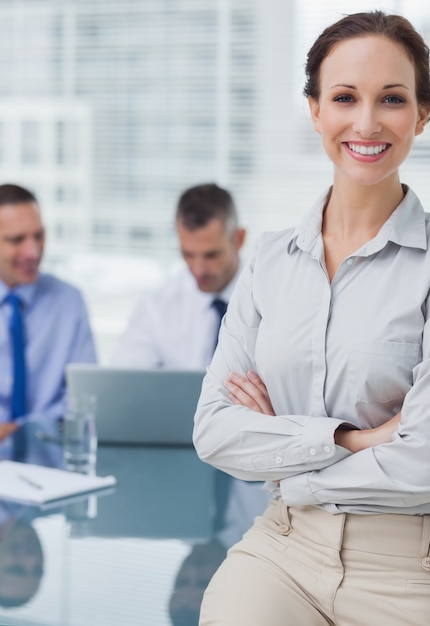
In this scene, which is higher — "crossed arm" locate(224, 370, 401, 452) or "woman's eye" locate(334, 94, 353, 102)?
"woman's eye" locate(334, 94, 353, 102)

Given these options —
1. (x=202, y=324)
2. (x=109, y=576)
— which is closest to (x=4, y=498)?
(x=109, y=576)

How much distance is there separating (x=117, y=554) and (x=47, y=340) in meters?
1.79

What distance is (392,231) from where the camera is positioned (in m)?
1.57

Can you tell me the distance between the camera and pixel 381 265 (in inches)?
62.0

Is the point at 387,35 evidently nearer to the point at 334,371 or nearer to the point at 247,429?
the point at 334,371

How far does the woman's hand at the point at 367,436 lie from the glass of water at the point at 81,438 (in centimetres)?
95

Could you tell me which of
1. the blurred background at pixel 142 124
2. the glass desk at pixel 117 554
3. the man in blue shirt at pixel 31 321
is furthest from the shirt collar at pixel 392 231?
the blurred background at pixel 142 124

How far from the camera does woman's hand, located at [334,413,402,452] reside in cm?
150

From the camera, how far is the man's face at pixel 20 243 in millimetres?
3361

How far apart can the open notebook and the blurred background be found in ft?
8.85

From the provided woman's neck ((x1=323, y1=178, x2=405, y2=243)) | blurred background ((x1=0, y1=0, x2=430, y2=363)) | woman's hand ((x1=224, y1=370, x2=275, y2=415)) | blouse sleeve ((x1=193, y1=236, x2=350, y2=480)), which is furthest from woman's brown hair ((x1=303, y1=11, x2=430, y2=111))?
blurred background ((x1=0, y1=0, x2=430, y2=363))

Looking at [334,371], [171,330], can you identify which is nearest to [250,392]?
[334,371]

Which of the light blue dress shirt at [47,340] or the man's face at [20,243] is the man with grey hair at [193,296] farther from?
the man's face at [20,243]

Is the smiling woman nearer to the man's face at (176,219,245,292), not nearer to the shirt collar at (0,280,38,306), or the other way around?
the man's face at (176,219,245,292)
